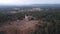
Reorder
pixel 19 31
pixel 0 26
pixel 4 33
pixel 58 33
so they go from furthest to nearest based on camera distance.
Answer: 1. pixel 0 26
2. pixel 19 31
3. pixel 4 33
4. pixel 58 33

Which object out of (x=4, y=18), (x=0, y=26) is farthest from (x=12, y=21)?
(x=0, y=26)

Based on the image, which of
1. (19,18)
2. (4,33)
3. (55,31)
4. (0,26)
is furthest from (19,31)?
(19,18)

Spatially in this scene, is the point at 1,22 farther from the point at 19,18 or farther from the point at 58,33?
the point at 58,33

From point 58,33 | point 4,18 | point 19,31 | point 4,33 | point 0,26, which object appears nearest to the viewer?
point 58,33

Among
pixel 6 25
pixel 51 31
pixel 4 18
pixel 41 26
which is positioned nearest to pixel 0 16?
pixel 4 18

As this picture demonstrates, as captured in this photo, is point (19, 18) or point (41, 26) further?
point (19, 18)

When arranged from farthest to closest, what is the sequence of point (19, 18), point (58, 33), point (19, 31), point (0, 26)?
point (19, 18), point (0, 26), point (19, 31), point (58, 33)

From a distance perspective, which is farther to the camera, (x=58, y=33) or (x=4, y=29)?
(x=4, y=29)

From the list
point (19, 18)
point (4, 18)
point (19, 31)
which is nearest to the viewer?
point (19, 31)

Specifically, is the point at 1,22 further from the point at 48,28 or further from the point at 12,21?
the point at 48,28
